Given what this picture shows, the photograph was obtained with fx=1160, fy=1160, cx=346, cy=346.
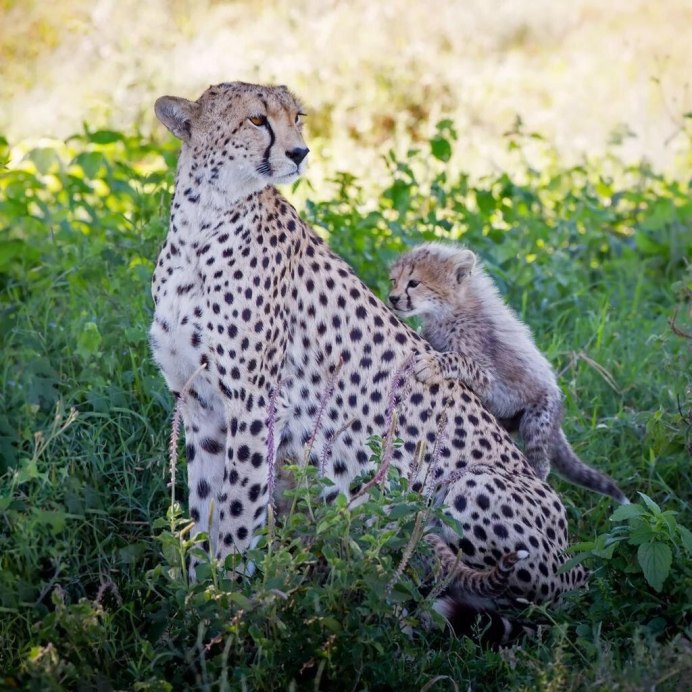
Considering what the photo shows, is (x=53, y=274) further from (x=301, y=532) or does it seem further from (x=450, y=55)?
(x=450, y=55)

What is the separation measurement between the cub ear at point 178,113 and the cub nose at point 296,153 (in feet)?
1.05

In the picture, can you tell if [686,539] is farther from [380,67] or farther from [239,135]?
[380,67]

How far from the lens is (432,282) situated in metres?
4.04

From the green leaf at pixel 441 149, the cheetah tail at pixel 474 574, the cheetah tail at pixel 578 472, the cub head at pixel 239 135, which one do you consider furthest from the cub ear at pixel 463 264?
the cheetah tail at pixel 474 574

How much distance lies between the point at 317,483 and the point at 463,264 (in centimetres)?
167

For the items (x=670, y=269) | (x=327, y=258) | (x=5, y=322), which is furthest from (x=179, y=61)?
(x=327, y=258)

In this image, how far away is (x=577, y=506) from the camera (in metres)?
3.82

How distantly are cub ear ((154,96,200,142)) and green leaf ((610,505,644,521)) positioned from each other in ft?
5.11

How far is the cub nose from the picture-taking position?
314cm

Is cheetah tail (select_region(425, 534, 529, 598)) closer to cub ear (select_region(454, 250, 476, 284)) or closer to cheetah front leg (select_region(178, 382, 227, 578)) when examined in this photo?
cheetah front leg (select_region(178, 382, 227, 578))

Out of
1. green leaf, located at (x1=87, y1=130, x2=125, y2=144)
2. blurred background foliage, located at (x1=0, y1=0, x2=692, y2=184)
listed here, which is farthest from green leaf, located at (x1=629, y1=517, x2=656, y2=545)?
blurred background foliage, located at (x1=0, y1=0, x2=692, y2=184)

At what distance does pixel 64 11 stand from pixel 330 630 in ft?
28.8

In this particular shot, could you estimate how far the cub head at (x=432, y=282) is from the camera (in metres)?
4.02

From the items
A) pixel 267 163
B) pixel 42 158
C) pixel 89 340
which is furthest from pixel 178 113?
pixel 42 158
